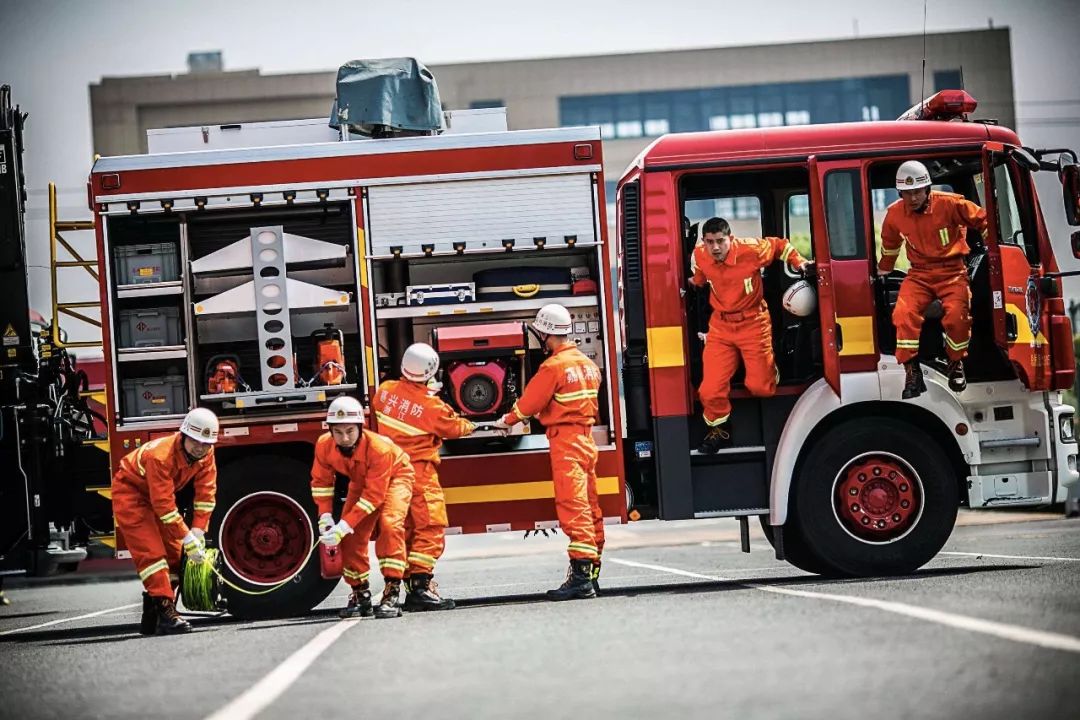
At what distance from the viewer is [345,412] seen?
439 inches

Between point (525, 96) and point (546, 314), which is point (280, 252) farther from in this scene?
point (525, 96)

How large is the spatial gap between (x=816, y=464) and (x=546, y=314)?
224cm

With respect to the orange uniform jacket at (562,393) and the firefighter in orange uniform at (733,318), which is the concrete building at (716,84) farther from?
the orange uniform jacket at (562,393)

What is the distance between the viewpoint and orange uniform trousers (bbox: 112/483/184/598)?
11.2 meters

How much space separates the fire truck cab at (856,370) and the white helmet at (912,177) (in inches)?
15.1

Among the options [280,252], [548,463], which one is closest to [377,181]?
[280,252]

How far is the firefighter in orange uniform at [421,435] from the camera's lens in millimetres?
11438

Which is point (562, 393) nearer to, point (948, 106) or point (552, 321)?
point (552, 321)

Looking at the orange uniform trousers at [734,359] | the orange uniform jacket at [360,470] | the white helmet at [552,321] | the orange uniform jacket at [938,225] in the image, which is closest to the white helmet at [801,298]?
the orange uniform trousers at [734,359]

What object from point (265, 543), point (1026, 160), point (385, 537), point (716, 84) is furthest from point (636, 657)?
point (716, 84)

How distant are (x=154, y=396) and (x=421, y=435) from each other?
6.82 feet

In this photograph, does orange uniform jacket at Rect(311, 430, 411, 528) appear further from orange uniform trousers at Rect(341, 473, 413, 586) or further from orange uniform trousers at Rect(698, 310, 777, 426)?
orange uniform trousers at Rect(698, 310, 777, 426)

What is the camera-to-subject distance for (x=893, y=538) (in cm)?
1157

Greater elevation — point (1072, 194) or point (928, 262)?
point (1072, 194)
